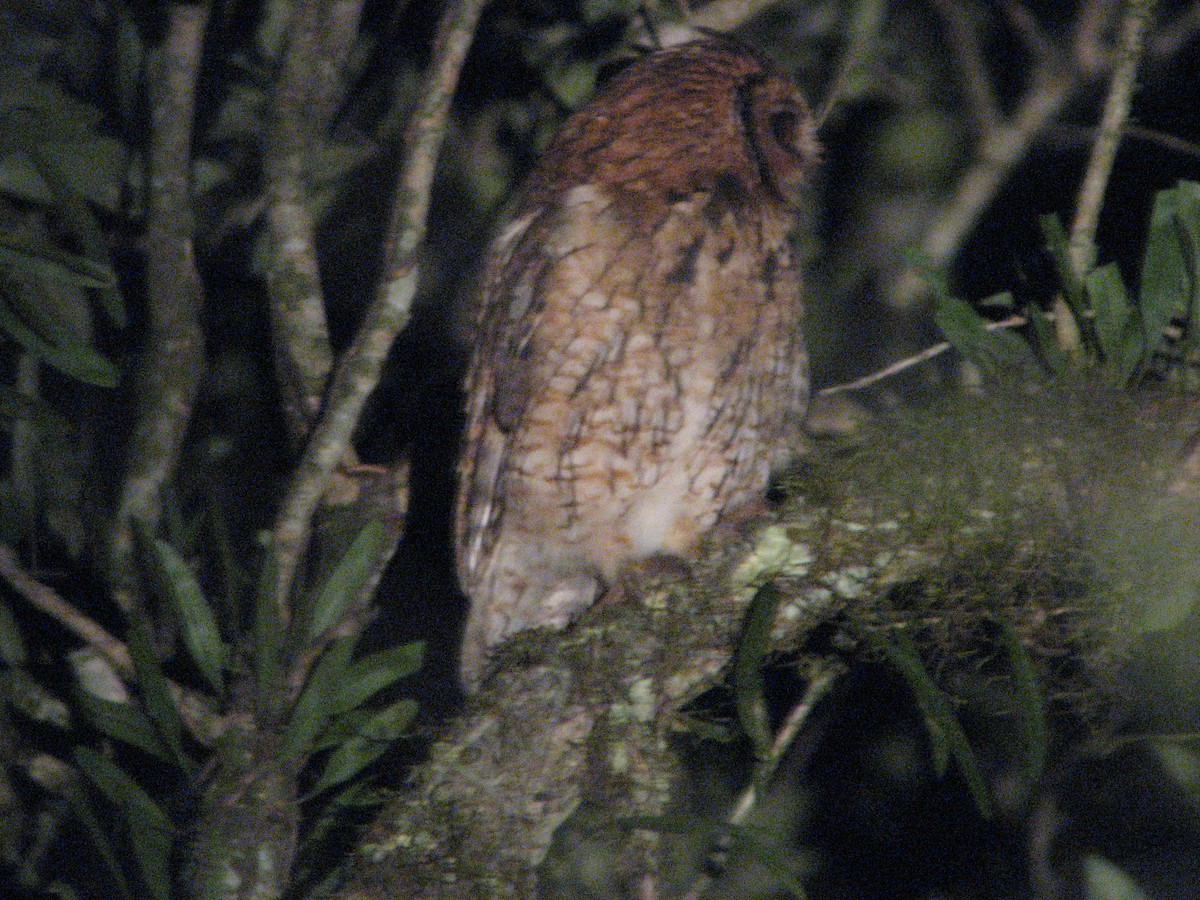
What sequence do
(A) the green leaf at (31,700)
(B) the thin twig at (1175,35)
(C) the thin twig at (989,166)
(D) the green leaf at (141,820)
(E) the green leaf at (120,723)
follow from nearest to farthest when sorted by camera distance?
(D) the green leaf at (141,820) < (E) the green leaf at (120,723) < (A) the green leaf at (31,700) < (B) the thin twig at (1175,35) < (C) the thin twig at (989,166)

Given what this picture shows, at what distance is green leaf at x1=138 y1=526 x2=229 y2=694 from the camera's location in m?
1.68

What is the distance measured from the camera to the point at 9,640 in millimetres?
1850

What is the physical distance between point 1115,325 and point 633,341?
0.66m

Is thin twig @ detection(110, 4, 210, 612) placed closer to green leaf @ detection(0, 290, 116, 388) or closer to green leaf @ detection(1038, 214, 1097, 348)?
green leaf @ detection(0, 290, 116, 388)

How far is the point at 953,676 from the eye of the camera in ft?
5.33

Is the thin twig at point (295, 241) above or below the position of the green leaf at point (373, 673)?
above

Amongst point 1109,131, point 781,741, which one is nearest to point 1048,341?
point 1109,131

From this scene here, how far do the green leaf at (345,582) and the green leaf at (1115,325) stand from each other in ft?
3.36

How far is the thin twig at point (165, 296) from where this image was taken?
1.87 metres

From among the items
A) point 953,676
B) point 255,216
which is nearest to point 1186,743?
point 953,676

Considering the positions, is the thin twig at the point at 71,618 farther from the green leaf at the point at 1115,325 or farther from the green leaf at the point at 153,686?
the green leaf at the point at 1115,325

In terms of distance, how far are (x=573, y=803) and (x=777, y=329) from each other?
782 millimetres

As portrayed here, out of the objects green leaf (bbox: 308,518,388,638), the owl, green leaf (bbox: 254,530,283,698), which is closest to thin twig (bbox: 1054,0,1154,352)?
the owl

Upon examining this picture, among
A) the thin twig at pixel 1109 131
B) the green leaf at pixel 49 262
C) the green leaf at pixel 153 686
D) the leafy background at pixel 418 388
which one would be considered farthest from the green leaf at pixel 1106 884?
the green leaf at pixel 49 262
